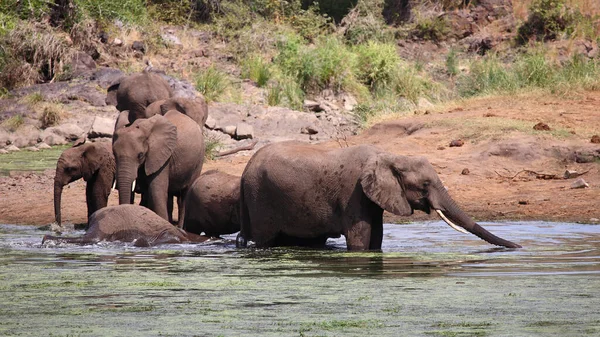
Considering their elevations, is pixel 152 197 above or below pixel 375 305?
below

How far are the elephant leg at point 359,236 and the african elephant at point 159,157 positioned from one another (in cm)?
357

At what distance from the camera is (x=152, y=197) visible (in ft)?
44.2

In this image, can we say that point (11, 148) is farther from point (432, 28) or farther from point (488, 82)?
point (432, 28)

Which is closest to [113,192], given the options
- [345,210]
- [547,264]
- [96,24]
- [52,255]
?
[52,255]

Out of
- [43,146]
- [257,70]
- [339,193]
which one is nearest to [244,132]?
[43,146]

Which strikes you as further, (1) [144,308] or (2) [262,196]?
(2) [262,196]

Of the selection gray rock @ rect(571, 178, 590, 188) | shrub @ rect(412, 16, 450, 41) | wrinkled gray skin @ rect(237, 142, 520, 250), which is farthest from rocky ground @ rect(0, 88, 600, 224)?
shrub @ rect(412, 16, 450, 41)

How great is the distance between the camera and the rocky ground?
14.6m

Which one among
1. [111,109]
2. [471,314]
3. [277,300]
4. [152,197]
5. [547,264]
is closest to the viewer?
[471,314]

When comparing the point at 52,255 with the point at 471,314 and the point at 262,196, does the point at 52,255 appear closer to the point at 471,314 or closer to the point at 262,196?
the point at 262,196

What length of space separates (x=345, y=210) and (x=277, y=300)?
3.15 meters

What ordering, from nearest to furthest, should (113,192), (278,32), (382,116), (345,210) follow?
(345,210)
(113,192)
(382,116)
(278,32)

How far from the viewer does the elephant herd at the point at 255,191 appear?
1033 cm

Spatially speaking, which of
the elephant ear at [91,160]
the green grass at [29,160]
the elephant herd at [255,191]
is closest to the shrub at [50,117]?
the green grass at [29,160]
